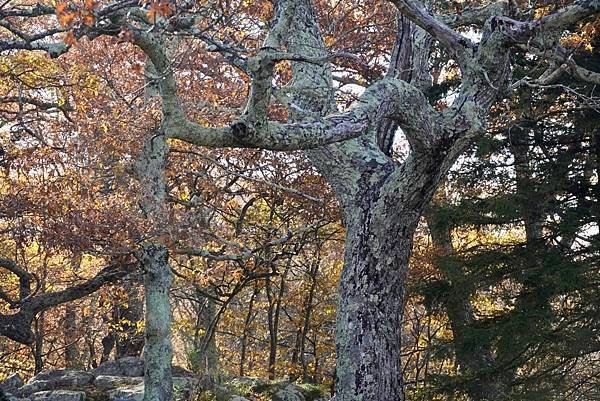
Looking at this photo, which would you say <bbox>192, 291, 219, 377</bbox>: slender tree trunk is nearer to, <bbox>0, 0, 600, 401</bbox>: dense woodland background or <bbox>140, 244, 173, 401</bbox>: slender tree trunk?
<bbox>0, 0, 600, 401</bbox>: dense woodland background

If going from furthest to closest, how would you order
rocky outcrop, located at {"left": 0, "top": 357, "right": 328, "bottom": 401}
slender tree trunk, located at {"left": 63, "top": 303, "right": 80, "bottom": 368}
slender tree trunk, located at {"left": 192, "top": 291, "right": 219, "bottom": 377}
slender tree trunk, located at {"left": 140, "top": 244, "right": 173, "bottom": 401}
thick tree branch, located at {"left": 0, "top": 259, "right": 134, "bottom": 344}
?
slender tree trunk, located at {"left": 63, "top": 303, "right": 80, "bottom": 368}
slender tree trunk, located at {"left": 192, "top": 291, "right": 219, "bottom": 377}
thick tree branch, located at {"left": 0, "top": 259, "right": 134, "bottom": 344}
rocky outcrop, located at {"left": 0, "top": 357, "right": 328, "bottom": 401}
slender tree trunk, located at {"left": 140, "top": 244, "right": 173, "bottom": 401}

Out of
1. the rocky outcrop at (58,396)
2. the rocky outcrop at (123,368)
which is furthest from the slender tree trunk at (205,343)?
the rocky outcrop at (58,396)

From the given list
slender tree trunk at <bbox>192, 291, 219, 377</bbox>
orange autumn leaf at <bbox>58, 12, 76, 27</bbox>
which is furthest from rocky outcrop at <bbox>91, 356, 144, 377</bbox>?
orange autumn leaf at <bbox>58, 12, 76, 27</bbox>

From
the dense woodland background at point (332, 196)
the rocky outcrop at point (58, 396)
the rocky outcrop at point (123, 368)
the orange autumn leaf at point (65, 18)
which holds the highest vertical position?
the dense woodland background at point (332, 196)

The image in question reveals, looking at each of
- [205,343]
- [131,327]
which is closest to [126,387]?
[205,343]

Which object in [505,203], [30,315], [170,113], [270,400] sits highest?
[505,203]

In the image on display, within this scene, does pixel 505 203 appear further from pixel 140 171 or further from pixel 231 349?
pixel 231 349

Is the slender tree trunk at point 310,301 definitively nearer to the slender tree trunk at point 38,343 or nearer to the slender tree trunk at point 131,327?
the slender tree trunk at point 131,327

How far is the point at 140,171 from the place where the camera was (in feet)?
27.8

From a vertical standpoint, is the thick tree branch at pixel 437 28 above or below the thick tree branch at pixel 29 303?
above

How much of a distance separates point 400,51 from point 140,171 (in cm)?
367

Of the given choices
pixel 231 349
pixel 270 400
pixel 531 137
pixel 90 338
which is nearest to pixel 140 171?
pixel 270 400

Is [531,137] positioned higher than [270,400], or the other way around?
[531,137]

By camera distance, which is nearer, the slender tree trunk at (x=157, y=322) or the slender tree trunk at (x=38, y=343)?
the slender tree trunk at (x=157, y=322)
